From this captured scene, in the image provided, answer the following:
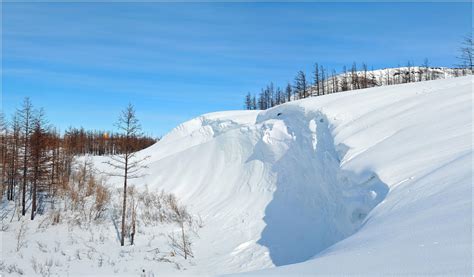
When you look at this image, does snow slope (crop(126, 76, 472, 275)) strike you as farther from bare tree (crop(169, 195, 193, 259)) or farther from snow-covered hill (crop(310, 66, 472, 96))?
snow-covered hill (crop(310, 66, 472, 96))

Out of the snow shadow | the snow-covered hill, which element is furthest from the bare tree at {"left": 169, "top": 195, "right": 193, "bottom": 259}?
the snow-covered hill

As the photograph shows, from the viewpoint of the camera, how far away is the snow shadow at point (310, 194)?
1256 cm

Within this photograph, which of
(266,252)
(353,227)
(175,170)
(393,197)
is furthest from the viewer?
(175,170)

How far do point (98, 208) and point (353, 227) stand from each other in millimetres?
18617

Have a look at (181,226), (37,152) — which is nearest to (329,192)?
(181,226)

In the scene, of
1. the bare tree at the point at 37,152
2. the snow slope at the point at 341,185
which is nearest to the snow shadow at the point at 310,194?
the snow slope at the point at 341,185

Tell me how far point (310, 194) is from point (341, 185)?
504 cm

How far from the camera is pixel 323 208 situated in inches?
688

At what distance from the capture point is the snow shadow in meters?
12.6

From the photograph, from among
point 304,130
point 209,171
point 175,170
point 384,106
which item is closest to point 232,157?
point 209,171

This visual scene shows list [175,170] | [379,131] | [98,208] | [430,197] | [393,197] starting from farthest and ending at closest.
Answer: [175,170] < [98,208] < [379,131] < [393,197] < [430,197]

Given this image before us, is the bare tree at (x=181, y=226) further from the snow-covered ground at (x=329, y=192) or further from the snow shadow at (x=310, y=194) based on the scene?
the snow shadow at (x=310, y=194)

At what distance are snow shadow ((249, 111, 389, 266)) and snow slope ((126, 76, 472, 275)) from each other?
64 millimetres

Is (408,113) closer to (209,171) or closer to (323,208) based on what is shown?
(323,208)
